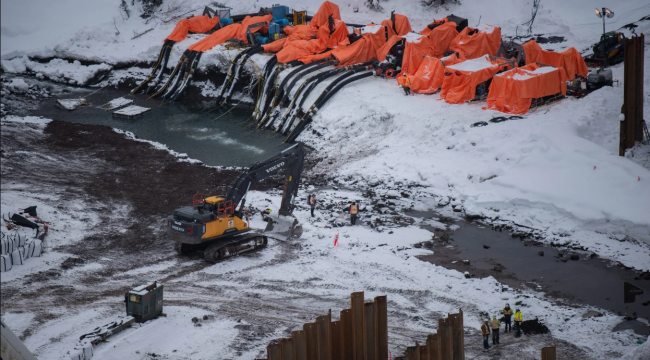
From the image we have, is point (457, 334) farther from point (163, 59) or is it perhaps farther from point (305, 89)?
point (163, 59)

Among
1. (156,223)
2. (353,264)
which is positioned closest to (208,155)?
(156,223)

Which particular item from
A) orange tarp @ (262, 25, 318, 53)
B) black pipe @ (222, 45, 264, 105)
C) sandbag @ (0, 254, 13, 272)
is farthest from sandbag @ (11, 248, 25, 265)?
orange tarp @ (262, 25, 318, 53)

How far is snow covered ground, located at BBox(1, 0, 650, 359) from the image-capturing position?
1548 cm

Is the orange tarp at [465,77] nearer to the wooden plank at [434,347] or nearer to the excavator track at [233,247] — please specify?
the excavator track at [233,247]

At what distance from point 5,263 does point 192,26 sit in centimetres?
2468

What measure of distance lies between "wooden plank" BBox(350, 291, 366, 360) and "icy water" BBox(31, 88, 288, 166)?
1693 centimetres

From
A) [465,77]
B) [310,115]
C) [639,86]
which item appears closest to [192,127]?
[310,115]

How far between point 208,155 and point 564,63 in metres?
16.4

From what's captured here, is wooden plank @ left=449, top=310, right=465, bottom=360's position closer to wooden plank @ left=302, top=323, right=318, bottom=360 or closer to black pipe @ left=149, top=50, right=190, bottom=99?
wooden plank @ left=302, top=323, right=318, bottom=360

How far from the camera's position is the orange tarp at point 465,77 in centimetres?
2959

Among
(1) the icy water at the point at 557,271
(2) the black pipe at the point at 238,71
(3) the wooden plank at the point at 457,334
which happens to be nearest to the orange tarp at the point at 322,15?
(2) the black pipe at the point at 238,71

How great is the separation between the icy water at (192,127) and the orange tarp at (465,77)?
779 cm

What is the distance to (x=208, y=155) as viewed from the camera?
28.9m

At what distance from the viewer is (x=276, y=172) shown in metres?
21.0
